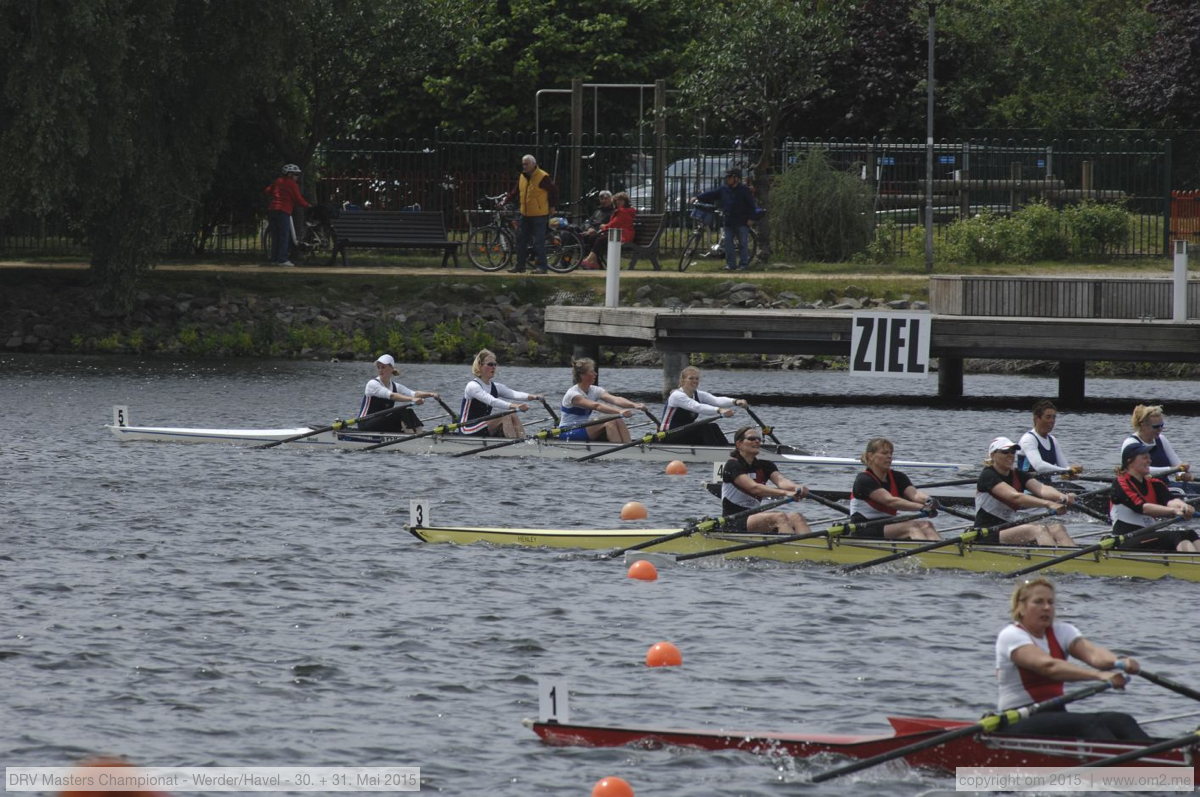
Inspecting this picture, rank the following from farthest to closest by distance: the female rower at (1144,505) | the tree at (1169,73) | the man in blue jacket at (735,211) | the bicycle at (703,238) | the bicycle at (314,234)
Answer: the tree at (1169,73) < the bicycle at (314,234) < the bicycle at (703,238) < the man in blue jacket at (735,211) < the female rower at (1144,505)

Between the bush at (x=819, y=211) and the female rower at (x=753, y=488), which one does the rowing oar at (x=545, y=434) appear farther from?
the bush at (x=819, y=211)

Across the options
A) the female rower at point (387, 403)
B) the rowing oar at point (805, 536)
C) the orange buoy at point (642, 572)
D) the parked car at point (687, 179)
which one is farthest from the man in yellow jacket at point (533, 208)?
the orange buoy at point (642, 572)

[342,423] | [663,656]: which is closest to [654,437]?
[342,423]

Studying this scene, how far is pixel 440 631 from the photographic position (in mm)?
12953

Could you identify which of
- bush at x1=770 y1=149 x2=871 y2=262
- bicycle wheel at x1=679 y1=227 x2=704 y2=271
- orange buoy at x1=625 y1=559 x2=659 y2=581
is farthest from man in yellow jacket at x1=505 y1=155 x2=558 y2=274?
orange buoy at x1=625 y1=559 x2=659 y2=581

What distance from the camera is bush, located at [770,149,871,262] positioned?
33.8 meters

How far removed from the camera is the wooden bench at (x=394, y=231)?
1401 inches

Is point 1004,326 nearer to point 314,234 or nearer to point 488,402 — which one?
point 488,402

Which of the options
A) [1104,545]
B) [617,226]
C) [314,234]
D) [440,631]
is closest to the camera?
[440,631]

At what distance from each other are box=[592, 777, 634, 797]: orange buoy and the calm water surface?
7.9 inches

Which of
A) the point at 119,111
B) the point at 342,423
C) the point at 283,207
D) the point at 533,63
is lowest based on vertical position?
the point at 342,423

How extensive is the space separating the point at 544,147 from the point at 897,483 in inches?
852

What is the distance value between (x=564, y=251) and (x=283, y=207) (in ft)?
18.8

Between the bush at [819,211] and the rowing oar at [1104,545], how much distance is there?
19.9m
